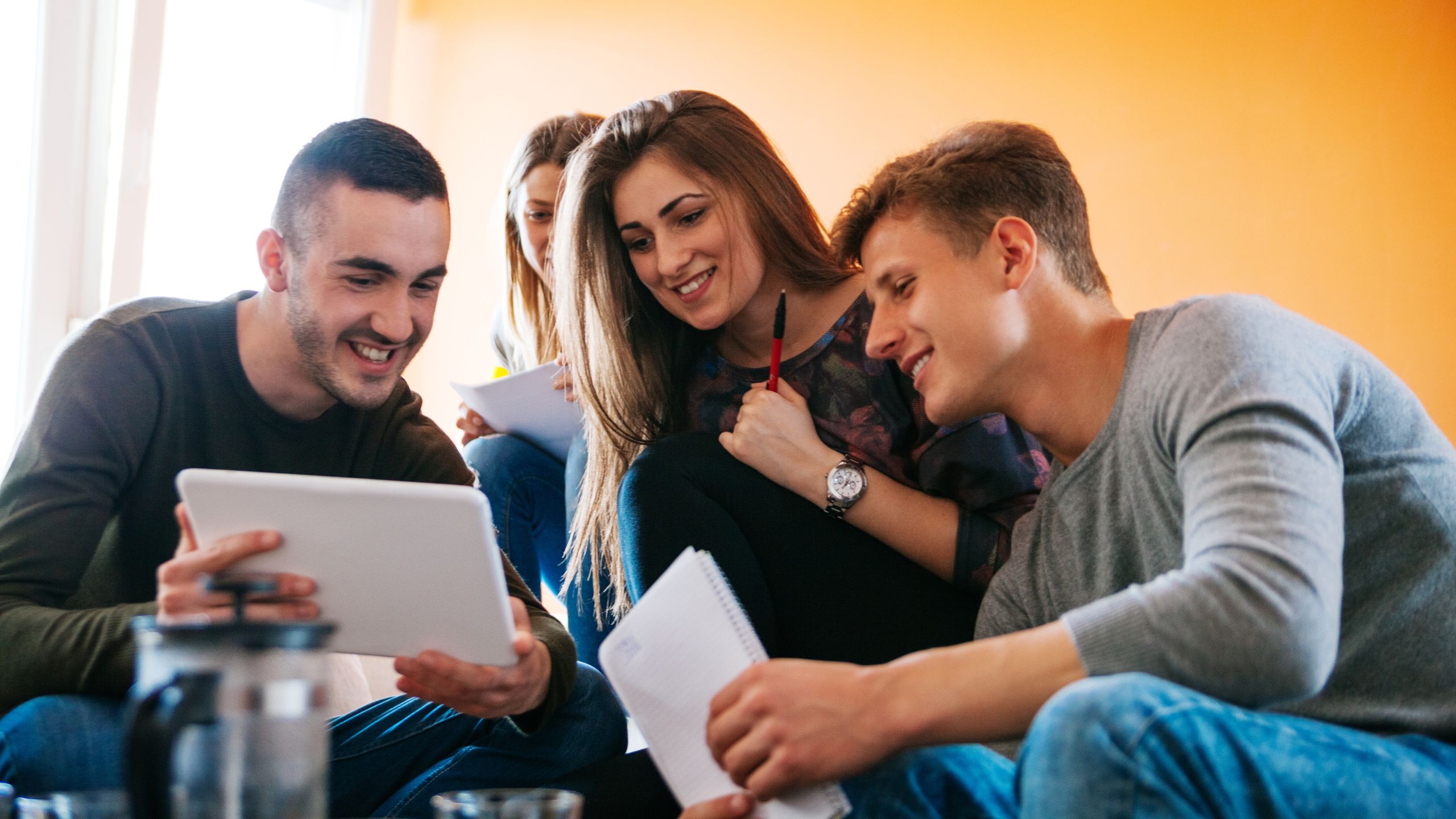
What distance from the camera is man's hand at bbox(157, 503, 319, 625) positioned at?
0.96 metres

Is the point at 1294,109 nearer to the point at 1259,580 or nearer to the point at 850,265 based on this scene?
the point at 850,265

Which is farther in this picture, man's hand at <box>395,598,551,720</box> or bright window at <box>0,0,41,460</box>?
bright window at <box>0,0,41,460</box>

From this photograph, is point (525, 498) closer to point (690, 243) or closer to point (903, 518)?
point (690, 243)

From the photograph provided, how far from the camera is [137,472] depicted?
1.30 metres

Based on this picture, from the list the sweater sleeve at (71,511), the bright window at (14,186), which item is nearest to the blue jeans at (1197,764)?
the sweater sleeve at (71,511)

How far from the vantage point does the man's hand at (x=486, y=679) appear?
1.07 metres

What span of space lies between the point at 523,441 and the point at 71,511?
101cm

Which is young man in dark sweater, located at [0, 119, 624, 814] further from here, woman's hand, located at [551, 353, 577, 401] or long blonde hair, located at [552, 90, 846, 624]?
woman's hand, located at [551, 353, 577, 401]

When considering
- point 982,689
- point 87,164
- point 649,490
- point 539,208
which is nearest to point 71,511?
point 649,490

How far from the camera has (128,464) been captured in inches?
50.0

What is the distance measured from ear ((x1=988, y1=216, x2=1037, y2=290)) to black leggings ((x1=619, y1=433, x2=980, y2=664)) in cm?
40

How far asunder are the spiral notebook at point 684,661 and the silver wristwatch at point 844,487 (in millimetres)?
489

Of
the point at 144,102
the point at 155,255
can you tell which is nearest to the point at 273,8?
the point at 144,102

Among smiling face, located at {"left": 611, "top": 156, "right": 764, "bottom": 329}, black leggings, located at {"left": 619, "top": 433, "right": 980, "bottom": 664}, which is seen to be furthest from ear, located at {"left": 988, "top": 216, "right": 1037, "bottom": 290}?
smiling face, located at {"left": 611, "top": 156, "right": 764, "bottom": 329}
